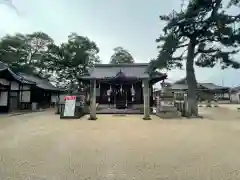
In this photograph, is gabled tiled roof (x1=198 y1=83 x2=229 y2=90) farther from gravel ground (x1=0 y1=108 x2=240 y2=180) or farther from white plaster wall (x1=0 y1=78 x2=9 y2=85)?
gravel ground (x1=0 y1=108 x2=240 y2=180)

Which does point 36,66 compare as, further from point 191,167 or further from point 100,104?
point 191,167

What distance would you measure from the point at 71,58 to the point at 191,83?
1718cm

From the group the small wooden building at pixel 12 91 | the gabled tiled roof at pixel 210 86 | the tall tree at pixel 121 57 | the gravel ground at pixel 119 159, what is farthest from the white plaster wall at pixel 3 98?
the gabled tiled roof at pixel 210 86

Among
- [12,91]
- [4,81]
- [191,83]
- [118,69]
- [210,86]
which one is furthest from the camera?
[210,86]

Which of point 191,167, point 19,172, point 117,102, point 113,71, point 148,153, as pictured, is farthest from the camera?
point 113,71

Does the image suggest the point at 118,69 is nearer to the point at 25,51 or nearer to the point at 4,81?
the point at 4,81

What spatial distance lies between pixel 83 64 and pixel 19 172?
23860mm

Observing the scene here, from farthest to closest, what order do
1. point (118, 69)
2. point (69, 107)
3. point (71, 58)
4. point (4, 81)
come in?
point (71, 58)
point (118, 69)
point (4, 81)
point (69, 107)

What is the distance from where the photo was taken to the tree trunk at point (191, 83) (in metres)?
12.3

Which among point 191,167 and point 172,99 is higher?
point 172,99

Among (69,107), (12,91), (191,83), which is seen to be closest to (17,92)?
(12,91)

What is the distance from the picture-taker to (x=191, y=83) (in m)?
12.9

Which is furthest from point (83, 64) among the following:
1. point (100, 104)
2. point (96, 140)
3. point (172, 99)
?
point (96, 140)

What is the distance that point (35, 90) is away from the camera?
20375 millimetres
